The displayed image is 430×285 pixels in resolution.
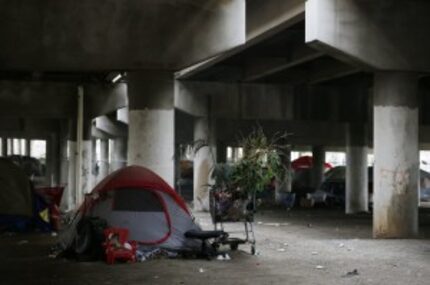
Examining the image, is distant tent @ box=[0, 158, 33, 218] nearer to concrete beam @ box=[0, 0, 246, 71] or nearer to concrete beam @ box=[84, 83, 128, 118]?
concrete beam @ box=[0, 0, 246, 71]

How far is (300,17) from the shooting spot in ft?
57.4

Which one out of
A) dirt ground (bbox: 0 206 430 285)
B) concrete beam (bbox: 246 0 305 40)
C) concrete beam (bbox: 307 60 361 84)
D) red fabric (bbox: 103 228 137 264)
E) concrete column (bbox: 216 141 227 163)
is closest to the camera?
dirt ground (bbox: 0 206 430 285)

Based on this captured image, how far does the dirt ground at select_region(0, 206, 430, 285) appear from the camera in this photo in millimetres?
11383

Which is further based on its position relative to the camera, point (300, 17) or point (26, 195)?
point (26, 195)

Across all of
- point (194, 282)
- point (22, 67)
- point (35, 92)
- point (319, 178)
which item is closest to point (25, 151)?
point (319, 178)

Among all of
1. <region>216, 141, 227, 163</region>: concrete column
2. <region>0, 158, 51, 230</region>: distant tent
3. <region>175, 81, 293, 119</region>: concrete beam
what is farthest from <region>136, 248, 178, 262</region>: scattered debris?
<region>216, 141, 227, 163</region>: concrete column

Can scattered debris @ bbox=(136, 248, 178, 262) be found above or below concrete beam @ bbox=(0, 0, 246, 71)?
below

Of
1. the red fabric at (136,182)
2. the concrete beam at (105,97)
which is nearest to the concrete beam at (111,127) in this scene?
the concrete beam at (105,97)

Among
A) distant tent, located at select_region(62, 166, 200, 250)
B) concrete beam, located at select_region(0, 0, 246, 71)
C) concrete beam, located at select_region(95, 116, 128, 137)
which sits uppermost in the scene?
concrete beam, located at select_region(0, 0, 246, 71)

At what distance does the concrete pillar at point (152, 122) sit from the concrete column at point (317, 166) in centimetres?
2543

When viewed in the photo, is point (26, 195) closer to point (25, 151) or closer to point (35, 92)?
point (35, 92)

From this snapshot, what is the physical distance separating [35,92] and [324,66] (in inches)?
454

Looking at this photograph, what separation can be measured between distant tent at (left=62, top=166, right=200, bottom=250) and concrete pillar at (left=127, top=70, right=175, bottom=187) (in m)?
2.52

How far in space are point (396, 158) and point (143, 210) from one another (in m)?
6.57
